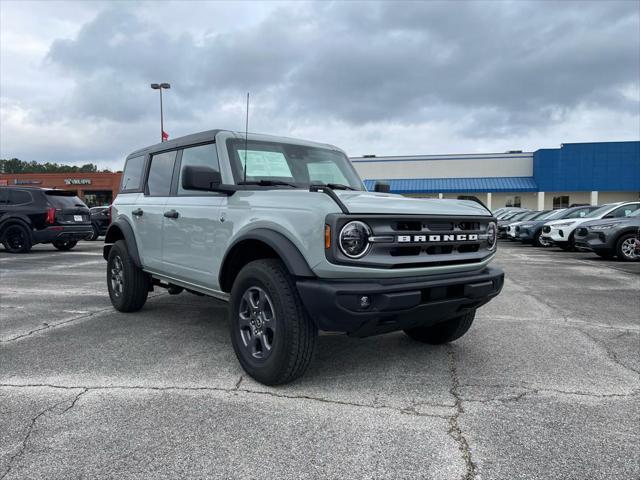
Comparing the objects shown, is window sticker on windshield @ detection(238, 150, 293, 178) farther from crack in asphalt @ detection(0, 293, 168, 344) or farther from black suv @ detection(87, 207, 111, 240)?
black suv @ detection(87, 207, 111, 240)

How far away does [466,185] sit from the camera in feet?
157

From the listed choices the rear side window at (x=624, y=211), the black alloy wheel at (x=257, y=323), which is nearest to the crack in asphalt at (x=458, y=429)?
the black alloy wheel at (x=257, y=323)

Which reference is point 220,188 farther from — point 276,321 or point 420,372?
point 420,372

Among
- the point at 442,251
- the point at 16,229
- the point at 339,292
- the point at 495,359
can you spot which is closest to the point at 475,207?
the point at 442,251

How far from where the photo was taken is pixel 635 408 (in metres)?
3.18

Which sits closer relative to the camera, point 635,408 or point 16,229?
point 635,408

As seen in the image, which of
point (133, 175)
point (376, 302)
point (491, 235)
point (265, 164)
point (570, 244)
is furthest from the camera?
point (570, 244)

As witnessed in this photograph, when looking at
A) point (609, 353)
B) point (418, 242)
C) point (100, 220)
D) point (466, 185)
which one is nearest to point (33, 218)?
point (100, 220)

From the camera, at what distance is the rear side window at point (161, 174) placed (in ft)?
16.9

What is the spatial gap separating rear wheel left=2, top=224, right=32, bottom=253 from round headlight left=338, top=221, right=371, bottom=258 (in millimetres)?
13745

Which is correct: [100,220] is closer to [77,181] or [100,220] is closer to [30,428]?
[30,428]

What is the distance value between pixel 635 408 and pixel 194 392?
2925 millimetres

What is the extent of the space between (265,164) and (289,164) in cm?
28

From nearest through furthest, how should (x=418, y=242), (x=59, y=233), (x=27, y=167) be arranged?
(x=418, y=242) < (x=59, y=233) < (x=27, y=167)
